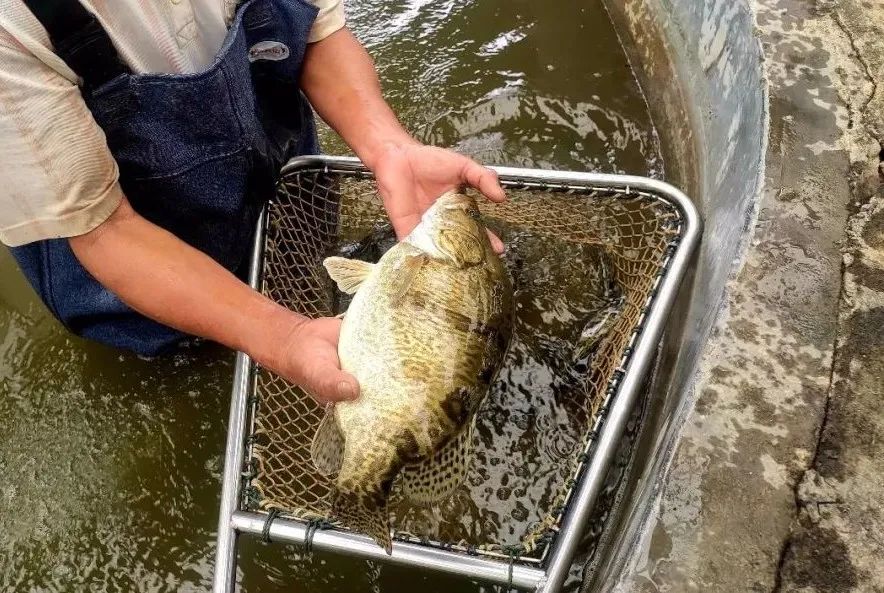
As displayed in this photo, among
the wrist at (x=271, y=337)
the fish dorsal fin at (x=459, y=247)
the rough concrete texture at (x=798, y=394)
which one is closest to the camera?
the rough concrete texture at (x=798, y=394)

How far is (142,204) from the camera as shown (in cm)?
223

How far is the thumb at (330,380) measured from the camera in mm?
1771

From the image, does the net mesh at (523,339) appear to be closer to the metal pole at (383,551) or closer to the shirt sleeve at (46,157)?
the metal pole at (383,551)

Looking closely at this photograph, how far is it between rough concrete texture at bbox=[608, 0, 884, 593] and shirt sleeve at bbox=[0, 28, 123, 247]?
1.63 metres

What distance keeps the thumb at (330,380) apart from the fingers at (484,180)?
28.2 inches

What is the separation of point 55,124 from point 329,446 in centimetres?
108

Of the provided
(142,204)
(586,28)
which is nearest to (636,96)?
(586,28)

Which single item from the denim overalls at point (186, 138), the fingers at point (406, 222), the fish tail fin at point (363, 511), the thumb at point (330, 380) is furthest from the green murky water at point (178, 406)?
the fingers at point (406, 222)

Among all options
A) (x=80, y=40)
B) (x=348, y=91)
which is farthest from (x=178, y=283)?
(x=348, y=91)

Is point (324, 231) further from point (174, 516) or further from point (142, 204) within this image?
point (174, 516)

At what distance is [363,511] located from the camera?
5.83ft

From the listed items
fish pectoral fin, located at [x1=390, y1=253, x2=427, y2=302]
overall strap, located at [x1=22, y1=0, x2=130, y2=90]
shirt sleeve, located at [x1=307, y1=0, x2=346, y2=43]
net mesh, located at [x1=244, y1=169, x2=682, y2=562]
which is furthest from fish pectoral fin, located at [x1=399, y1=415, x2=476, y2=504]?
shirt sleeve, located at [x1=307, y1=0, x2=346, y2=43]

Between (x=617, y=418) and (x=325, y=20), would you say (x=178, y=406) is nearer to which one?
(x=325, y=20)

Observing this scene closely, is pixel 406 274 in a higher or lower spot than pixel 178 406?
higher
